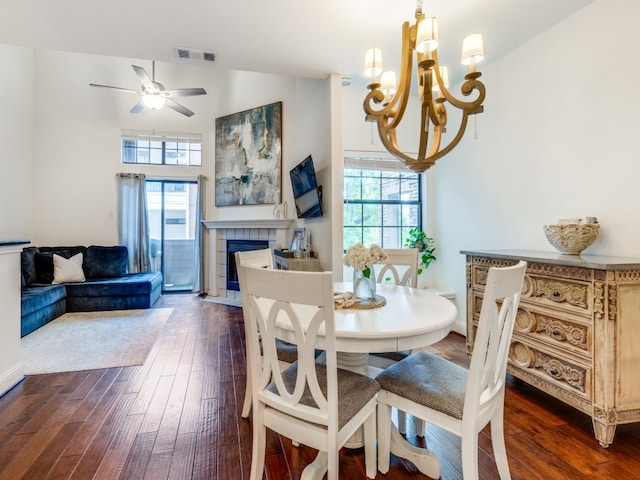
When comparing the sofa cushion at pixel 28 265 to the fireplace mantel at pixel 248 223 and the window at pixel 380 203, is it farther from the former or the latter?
the window at pixel 380 203

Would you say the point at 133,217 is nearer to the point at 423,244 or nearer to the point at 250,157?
the point at 250,157

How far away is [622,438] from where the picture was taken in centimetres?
178

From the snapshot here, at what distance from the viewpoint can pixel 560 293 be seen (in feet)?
6.38

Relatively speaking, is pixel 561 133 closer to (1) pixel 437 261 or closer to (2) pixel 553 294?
(2) pixel 553 294

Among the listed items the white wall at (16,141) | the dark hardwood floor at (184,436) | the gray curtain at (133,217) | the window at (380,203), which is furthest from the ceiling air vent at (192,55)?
the white wall at (16,141)

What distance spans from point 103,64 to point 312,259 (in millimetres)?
5178

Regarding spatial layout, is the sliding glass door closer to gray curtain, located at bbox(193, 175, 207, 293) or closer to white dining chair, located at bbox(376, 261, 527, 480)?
gray curtain, located at bbox(193, 175, 207, 293)

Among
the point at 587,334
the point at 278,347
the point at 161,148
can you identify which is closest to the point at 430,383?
the point at 278,347

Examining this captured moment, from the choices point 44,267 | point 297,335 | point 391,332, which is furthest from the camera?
point 44,267

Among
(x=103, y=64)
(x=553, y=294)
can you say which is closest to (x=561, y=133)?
(x=553, y=294)

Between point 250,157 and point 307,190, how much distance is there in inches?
76.1

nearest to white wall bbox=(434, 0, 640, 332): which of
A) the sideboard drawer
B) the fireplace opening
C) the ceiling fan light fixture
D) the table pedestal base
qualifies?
the sideboard drawer

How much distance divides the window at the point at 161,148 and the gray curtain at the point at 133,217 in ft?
1.38

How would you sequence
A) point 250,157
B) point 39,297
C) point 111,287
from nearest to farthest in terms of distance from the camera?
1. point 39,297
2. point 111,287
3. point 250,157
